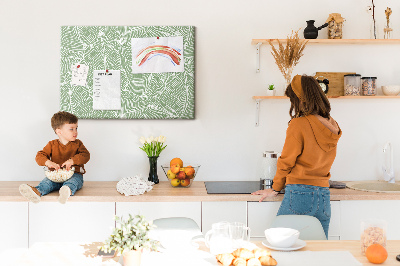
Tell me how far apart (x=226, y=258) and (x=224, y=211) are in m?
1.23

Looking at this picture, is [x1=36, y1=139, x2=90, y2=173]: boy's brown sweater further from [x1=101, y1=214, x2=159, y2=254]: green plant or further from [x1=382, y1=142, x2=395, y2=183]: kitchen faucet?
[x1=382, y1=142, x2=395, y2=183]: kitchen faucet

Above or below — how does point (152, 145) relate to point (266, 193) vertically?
above

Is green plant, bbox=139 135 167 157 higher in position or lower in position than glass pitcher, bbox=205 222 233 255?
higher

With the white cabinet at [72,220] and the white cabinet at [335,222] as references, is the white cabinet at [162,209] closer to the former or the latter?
the white cabinet at [72,220]

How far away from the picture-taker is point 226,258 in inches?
55.7

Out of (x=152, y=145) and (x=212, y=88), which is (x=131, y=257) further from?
(x=212, y=88)

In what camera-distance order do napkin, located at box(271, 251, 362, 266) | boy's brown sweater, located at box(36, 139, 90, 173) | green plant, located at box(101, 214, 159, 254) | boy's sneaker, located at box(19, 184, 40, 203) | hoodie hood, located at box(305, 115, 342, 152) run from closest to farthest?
1. green plant, located at box(101, 214, 159, 254)
2. napkin, located at box(271, 251, 362, 266)
3. hoodie hood, located at box(305, 115, 342, 152)
4. boy's sneaker, located at box(19, 184, 40, 203)
5. boy's brown sweater, located at box(36, 139, 90, 173)

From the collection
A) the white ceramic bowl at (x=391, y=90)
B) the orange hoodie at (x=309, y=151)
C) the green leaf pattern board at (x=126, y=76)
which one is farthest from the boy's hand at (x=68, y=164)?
the white ceramic bowl at (x=391, y=90)

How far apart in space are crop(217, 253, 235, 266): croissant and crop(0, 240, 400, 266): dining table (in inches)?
1.1

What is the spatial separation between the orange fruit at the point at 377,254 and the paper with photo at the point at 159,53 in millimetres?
2024

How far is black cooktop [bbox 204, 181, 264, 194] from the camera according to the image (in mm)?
2727

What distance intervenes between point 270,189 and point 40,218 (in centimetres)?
142

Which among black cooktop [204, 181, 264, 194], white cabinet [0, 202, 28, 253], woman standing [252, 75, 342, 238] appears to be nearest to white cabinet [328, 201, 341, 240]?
woman standing [252, 75, 342, 238]

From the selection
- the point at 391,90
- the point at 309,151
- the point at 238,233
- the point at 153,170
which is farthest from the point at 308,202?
the point at 391,90
